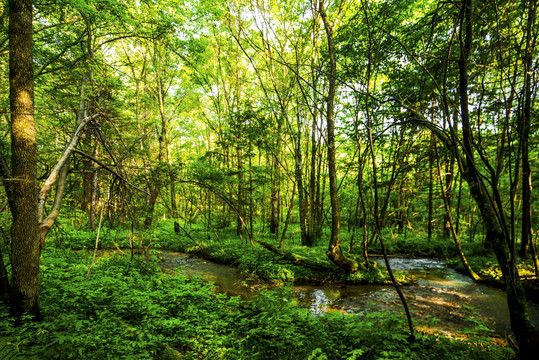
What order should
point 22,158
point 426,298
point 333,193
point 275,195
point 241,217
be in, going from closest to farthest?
1. point 22,158
2. point 241,217
3. point 426,298
4. point 333,193
5. point 275,195

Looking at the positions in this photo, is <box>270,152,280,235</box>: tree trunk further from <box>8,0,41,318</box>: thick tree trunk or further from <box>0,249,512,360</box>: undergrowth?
<box>8,0,41,318</box>: thick tree trunk

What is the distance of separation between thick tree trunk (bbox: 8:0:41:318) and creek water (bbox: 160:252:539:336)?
3.79m


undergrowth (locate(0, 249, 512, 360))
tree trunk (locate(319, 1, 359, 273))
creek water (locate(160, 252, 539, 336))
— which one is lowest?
creek water (locate(160, 252, 539, 336))

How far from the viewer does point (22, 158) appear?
346 centimetres

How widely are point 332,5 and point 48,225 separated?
35.1ft

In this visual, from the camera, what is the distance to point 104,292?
5180mm

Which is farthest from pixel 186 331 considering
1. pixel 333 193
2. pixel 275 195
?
pixel 275 195

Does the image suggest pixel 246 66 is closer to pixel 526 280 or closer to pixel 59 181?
pixel 59 181

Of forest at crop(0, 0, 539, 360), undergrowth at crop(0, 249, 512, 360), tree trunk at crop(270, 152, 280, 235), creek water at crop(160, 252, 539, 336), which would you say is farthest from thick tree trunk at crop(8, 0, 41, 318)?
tree trunk at crop(270, 152, 280, 235)

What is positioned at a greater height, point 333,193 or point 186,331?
point 333,193

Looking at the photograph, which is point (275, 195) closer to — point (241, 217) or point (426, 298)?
point (241, 217)

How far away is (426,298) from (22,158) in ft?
33.6

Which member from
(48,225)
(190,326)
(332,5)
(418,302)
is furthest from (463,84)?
(332,5)

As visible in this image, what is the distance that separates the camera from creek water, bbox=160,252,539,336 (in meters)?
5.70
